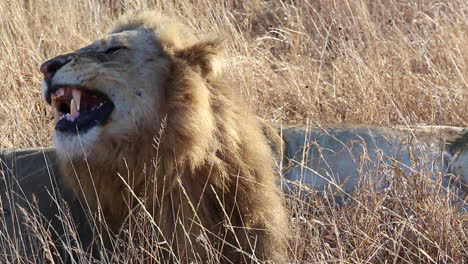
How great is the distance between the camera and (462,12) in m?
6.80

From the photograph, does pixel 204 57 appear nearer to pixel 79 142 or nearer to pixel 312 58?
pixel 79 142

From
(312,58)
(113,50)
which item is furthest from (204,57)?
(312,58)

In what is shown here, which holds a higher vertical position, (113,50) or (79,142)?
(113,50)

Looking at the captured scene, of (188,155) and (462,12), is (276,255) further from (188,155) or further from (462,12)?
(462,12)

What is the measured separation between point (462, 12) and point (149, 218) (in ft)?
13.6

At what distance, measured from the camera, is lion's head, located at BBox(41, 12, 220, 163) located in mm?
3326

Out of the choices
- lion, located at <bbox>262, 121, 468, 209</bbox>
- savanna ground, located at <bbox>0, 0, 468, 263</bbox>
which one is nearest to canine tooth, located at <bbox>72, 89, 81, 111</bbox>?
savanna ground, located at <bbox>0, 0, 468, 263</bbox>

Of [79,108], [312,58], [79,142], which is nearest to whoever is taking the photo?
[79,142]

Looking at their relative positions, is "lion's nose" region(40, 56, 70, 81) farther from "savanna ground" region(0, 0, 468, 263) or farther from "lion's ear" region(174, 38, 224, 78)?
"savanna ground" region(0, 0, 468, 263)

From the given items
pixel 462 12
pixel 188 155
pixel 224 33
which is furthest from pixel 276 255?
pixel 462 12

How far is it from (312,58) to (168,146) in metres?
3.65

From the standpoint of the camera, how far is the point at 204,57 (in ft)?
11.5

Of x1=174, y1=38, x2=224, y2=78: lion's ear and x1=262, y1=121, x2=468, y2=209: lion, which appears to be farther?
x1=262, y1=121, x2=468, y2=209: lion

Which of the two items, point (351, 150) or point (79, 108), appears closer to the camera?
point (79, 108)
